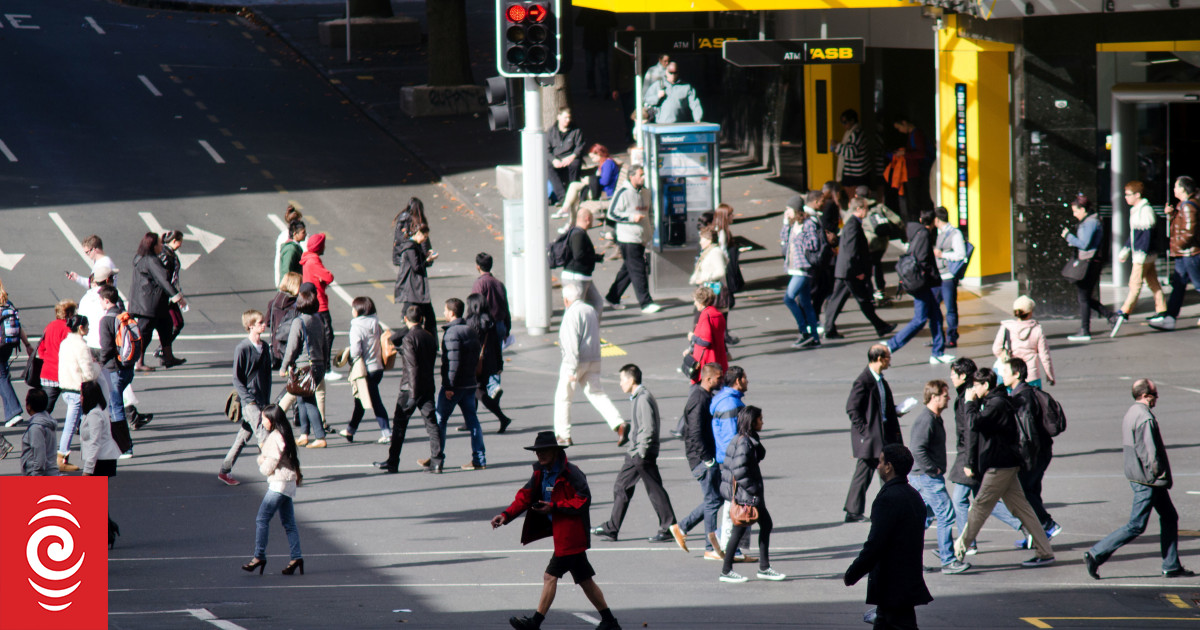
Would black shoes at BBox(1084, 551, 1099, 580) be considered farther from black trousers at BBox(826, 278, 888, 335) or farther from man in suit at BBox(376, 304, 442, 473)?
black trousers at BBox(826, 278, 888, 335)

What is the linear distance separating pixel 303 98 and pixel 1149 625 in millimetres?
26509

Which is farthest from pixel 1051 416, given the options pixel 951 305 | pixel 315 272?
pixel 315 272

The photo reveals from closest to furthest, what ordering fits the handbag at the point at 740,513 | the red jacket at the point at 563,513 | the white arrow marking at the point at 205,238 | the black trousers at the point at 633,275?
the red jacket at the point at 563,513
the handbag at the point at 740,513
the black trousers at the point at 633,275
the white arrow marking at the point at 205,238

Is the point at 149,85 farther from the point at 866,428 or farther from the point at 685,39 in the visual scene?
the point at 866,428

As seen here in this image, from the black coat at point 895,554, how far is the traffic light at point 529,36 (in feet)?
35.2

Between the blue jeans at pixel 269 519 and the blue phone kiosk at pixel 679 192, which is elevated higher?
the blue phone kiosk at pixel 679 192

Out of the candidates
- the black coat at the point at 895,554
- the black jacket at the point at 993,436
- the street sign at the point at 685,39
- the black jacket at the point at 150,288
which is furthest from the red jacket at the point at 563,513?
the street sign at the point at 685,39

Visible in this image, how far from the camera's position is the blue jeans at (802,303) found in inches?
719

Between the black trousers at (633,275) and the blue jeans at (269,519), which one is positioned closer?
the blue jeans at (269,519)

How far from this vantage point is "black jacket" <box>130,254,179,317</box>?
17.4 m

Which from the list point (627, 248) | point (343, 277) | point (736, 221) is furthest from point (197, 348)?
point (736, 221)

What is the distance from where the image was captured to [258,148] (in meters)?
29.8

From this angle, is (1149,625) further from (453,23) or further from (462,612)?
(453,23)

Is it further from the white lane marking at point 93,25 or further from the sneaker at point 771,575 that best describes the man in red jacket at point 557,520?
the white lane marking at point 93,25
